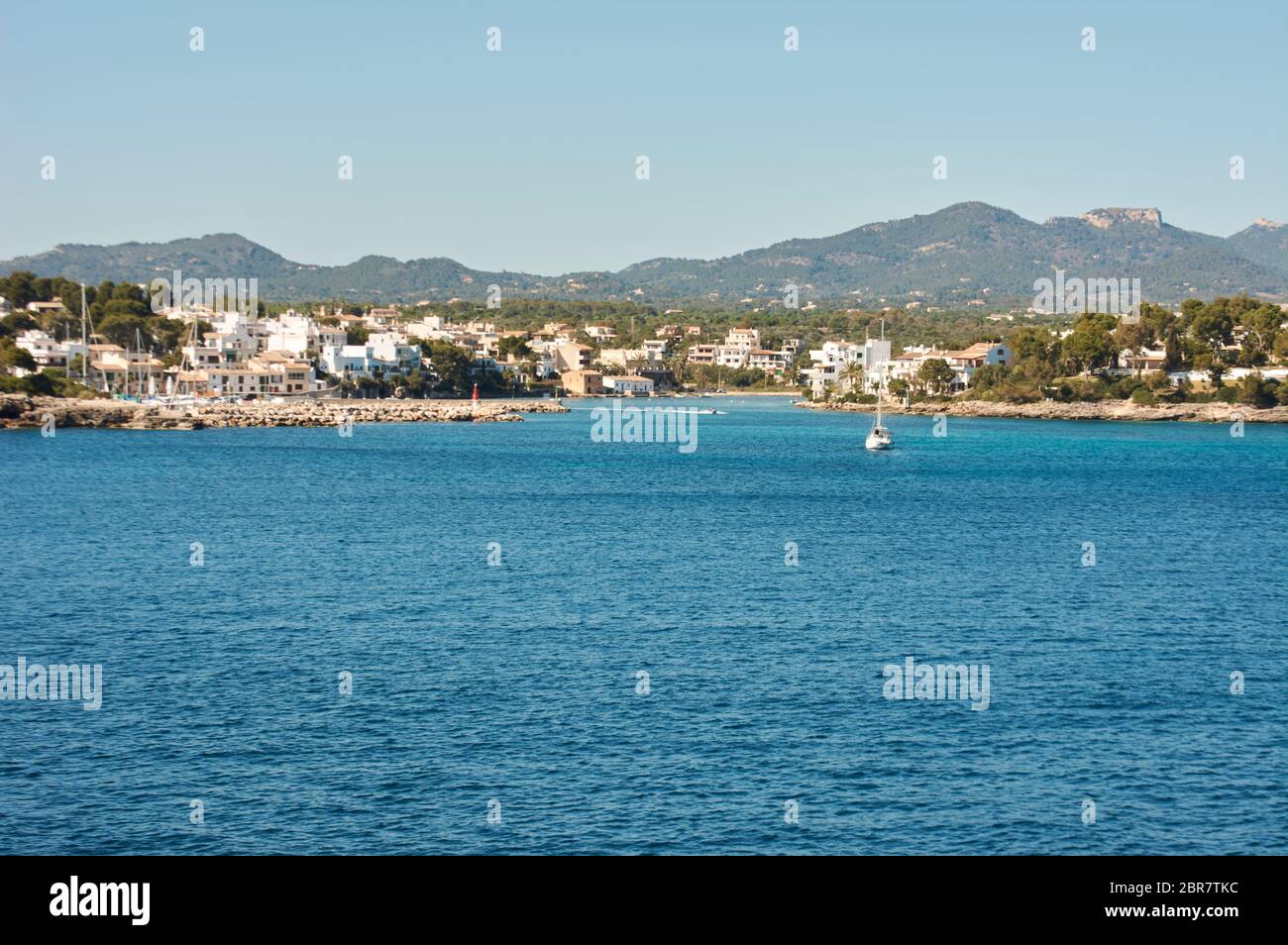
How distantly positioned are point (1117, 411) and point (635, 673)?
8456 centimetres

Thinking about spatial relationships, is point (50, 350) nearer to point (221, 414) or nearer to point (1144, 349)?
point (221, 414)

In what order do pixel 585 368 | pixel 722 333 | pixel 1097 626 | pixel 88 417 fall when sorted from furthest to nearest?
pixel 722 333 < pixel 585 368 < pixel 88 417 < pixel 1097 626

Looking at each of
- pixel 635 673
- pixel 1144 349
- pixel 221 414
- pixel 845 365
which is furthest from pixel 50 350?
pixel 635 673

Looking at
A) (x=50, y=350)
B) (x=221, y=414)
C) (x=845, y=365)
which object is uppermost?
(x=50, y=350)

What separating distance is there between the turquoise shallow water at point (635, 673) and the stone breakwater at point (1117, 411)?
54.1 metres

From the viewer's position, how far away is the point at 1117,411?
A: 95375 mm

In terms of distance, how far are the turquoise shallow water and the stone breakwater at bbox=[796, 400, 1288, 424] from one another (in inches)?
2128

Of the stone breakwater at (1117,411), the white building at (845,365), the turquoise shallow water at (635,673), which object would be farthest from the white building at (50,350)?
the stone breakwater at (1117,411)

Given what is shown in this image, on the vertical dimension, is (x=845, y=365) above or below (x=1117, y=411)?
above

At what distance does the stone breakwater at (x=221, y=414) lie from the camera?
252 ft

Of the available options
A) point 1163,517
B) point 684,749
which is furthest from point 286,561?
point 1163,517

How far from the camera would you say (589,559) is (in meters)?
30.1
